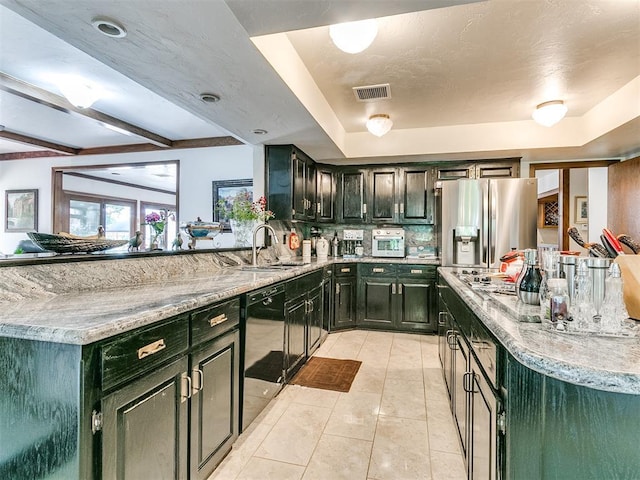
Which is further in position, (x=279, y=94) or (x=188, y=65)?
(x=279, y=94)

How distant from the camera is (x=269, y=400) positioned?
2391 millimetres

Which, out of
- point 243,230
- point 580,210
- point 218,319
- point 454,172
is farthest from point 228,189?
point 580,210

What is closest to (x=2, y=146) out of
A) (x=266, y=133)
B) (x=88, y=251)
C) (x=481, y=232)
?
(x=266, y=133)

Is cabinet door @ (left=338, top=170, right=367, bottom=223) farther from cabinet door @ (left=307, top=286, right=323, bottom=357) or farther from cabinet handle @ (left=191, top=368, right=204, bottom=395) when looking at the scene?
cabinet handle @ (left=191, top=368, right=204, bottom=395)

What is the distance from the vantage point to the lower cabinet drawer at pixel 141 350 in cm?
109

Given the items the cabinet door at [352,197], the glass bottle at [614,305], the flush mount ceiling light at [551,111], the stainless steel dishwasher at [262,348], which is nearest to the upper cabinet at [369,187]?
the cabinet door at [352,197]

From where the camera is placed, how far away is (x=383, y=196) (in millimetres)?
4570

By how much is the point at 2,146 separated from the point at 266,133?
524cm

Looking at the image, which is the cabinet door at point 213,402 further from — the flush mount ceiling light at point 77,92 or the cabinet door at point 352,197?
the cabinet door at point 352,197

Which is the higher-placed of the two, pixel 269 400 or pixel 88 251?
pixel 88 251

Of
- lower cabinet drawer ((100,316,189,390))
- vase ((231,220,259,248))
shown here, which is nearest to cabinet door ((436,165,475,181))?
vase ((231,220,259,248))

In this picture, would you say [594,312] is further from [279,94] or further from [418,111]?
[418,111]

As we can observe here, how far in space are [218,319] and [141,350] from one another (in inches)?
20.1

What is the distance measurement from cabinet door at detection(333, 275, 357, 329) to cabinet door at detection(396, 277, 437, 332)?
1.87 ft
